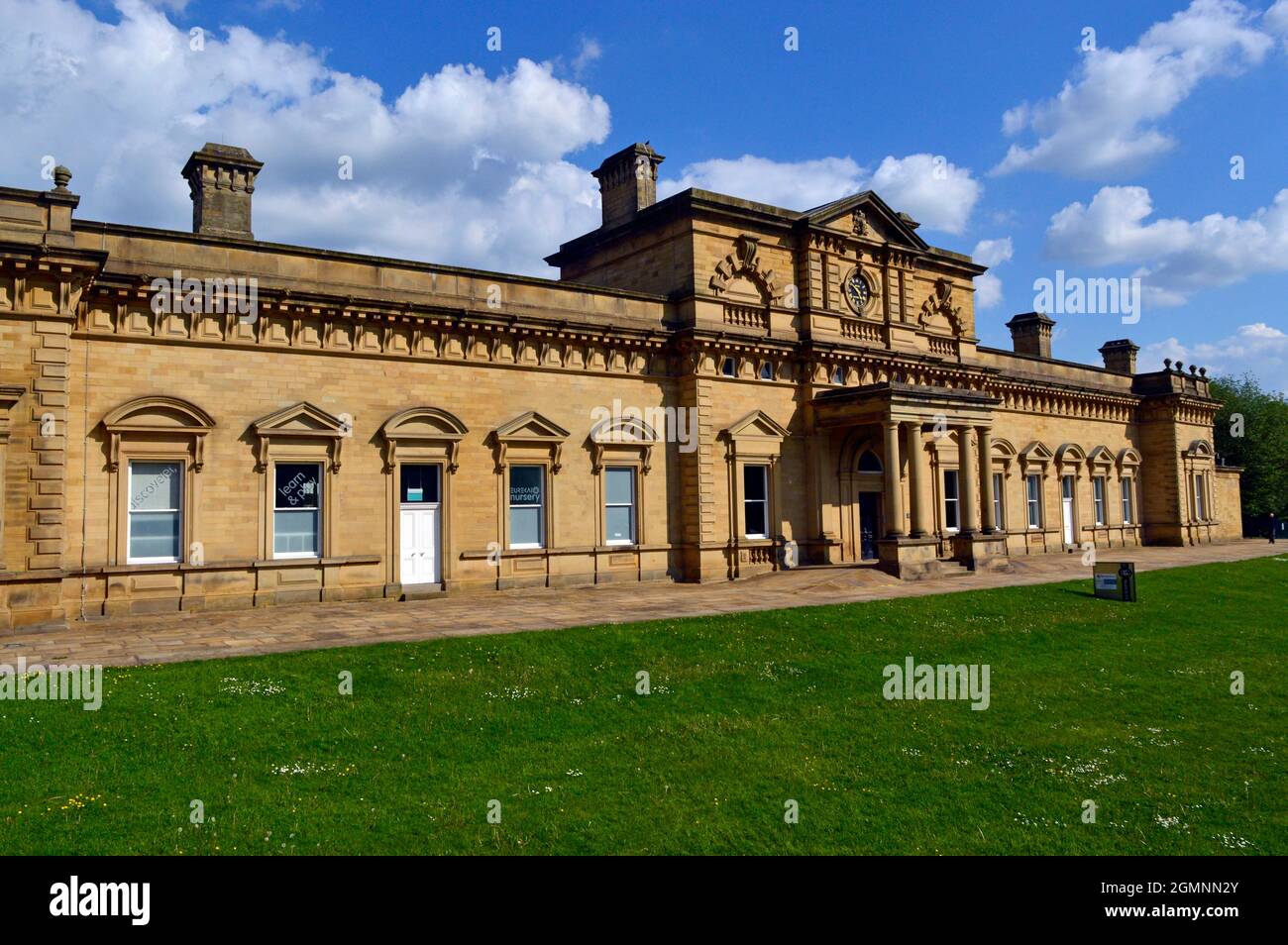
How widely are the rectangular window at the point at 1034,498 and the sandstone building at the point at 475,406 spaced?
6.58 m

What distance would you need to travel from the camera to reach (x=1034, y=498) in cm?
3938

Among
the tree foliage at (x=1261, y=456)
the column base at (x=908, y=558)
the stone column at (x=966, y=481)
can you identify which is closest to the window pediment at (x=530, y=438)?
the column base at (x=908, y=558)

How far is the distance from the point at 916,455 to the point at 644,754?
20015 millimetres

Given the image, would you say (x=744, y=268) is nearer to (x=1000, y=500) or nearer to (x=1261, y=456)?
(x=1000, y=500)

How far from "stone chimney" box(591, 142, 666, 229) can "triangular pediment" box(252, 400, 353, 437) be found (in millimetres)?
12866

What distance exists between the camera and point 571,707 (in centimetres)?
1226

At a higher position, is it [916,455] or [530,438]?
[530,438]

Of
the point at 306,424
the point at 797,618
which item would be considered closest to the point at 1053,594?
the point at 797,618
